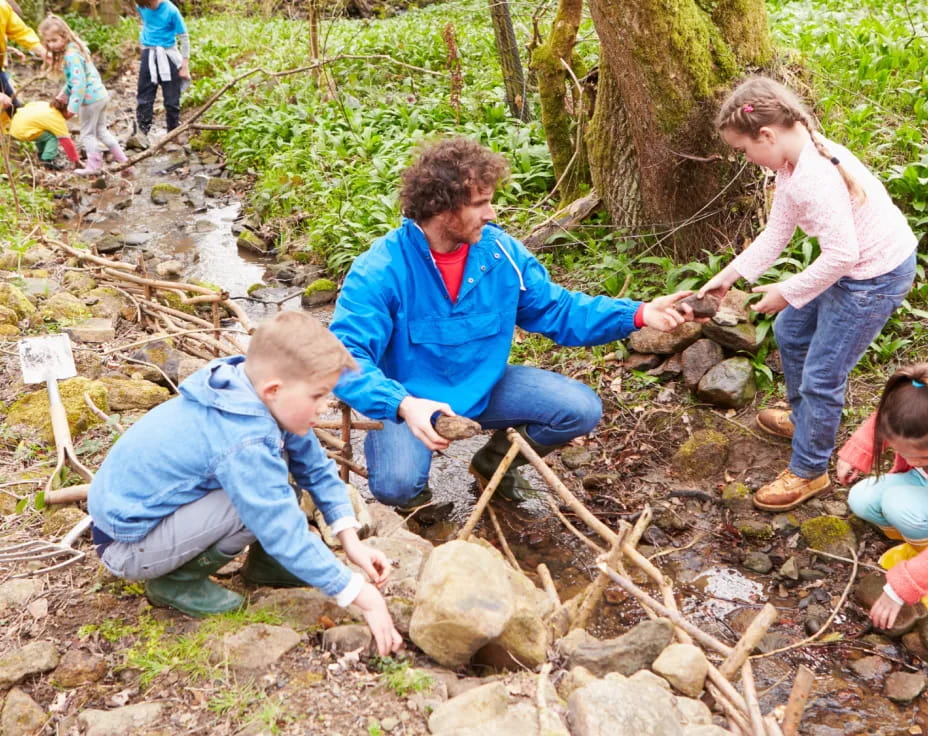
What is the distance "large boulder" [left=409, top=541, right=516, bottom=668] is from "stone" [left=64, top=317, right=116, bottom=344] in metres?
3.15

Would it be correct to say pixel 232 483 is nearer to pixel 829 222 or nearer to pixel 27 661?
pixel 27 661

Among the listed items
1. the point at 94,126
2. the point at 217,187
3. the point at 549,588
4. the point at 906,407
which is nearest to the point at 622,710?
the point at 549,588

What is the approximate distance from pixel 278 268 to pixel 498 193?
2.00 metres

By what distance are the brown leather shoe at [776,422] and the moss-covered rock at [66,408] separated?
10.4 ft

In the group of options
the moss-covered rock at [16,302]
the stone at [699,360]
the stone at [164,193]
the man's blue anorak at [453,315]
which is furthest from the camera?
the stone at [164,193]

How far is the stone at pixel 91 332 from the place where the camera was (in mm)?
4719

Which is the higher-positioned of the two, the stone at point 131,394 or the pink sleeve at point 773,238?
the pink sleeve at point 773,238

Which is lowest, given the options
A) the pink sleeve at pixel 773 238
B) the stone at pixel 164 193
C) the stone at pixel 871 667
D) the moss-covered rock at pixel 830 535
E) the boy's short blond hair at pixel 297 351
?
the stone at pixel 871 667

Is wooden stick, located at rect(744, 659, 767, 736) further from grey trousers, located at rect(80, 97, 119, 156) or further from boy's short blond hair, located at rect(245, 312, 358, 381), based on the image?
grey trousers, located at rect(80, 97, 119, 156)

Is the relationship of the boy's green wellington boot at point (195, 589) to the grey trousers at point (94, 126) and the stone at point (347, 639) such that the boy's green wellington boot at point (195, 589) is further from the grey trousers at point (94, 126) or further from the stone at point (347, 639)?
the grey trousers at point (94, 126)

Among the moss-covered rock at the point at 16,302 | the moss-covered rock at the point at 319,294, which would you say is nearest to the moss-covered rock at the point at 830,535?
the moss-covered rock at the point at 319,294

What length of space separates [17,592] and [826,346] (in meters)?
3.17

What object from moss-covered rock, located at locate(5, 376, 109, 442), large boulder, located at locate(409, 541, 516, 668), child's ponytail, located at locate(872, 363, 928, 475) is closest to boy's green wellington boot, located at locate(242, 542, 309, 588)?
large boulder, located at locate(409, 541, 516, 668)

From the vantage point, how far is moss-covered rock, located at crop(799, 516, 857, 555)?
340cm
